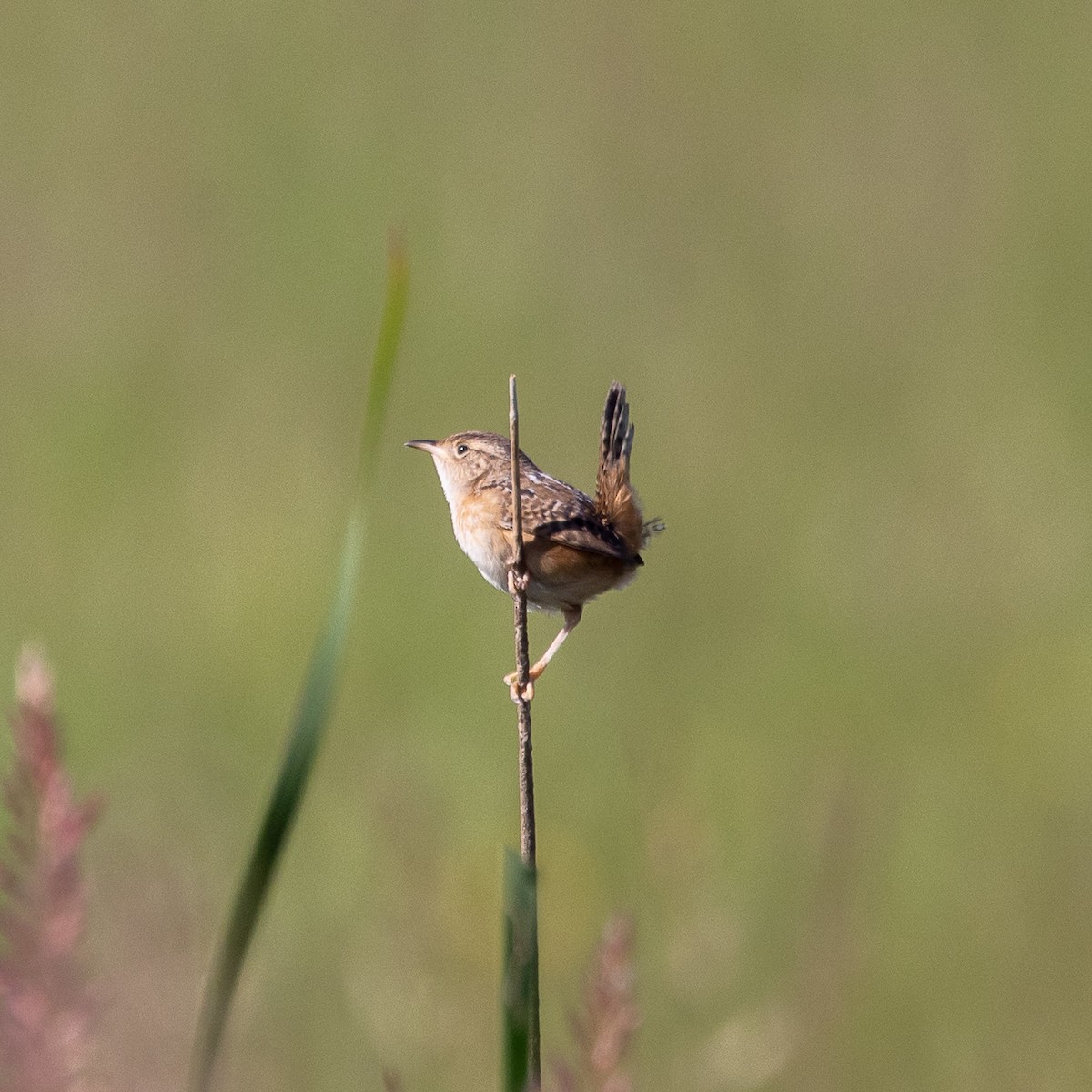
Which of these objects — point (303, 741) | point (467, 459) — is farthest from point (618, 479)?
point (303, 741)

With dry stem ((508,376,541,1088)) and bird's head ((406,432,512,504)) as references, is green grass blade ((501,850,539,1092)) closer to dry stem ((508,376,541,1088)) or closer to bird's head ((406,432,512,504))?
dry stem ((508,376,541,1088))

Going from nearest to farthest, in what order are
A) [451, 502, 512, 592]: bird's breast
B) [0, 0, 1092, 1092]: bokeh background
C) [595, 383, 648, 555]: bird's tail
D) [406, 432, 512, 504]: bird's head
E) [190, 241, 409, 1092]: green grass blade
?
[190, 241, 409, 1092]: green grass blade → [595, 383, 648, 555]: bird's tail → [451, 502, 512, 592]: bird's breast → [406, 432, 512, 504]: bird's head → [0, 0, 1092, 1092]: bokeh background

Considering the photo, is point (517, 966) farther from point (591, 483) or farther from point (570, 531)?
point (591, 483)

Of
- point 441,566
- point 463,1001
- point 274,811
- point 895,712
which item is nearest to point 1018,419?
point 895,712

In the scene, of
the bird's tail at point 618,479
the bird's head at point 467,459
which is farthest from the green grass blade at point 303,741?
the bird's head at point 467,459

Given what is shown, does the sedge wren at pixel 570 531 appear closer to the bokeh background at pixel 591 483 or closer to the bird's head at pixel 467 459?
the bird's head at pixel 467 459

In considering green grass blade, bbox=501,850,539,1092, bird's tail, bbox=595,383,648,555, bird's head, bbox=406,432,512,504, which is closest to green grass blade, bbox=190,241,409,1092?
green grass blade, bbox=501,850,539,1092
